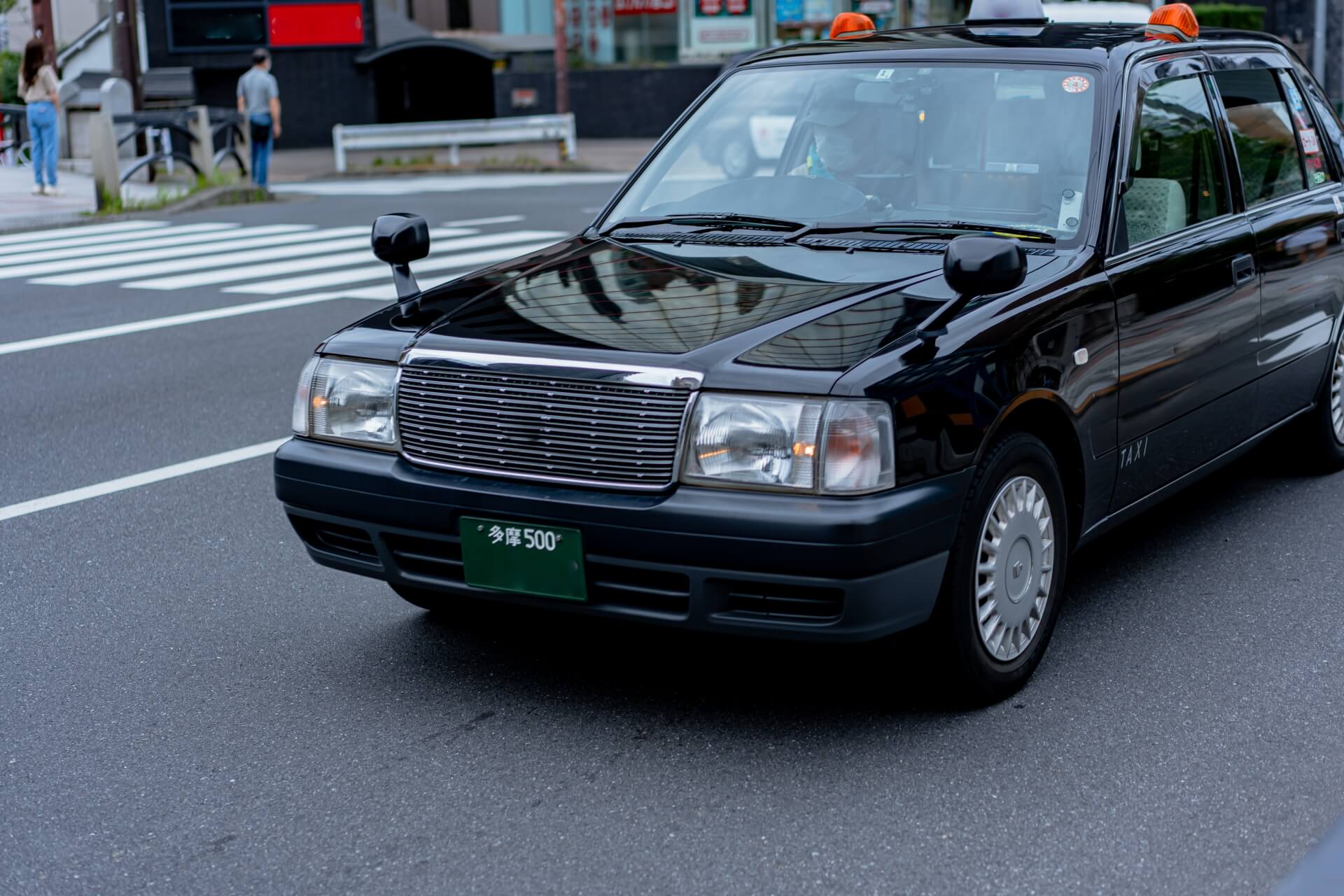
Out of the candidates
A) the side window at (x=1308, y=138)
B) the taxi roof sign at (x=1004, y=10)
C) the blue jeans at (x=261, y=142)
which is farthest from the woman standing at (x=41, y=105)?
the side window at (x=1308, y=138)

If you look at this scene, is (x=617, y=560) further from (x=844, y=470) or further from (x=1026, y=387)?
(x=1026, y=387)

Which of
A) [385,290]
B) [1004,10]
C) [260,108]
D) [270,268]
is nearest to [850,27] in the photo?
[1004,10]

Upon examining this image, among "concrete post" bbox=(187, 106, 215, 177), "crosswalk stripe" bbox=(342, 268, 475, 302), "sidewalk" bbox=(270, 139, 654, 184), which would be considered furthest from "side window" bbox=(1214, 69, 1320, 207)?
"sidewalk" bbox=(270, 139, 654, 184)

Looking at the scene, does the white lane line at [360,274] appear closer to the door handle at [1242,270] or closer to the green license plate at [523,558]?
the door handle at [1242,270]

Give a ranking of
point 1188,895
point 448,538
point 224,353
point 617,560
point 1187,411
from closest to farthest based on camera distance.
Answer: point 1188,895
point 617,560
point 448,538
point 1187,411
point 224,353

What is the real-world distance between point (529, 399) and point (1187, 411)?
6.89 ft

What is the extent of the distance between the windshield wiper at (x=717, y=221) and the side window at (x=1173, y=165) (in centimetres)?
95

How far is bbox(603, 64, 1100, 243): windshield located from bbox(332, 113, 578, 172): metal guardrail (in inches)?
933

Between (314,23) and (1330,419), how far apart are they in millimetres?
30406

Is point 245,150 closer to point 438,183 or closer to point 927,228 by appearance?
point 438,183

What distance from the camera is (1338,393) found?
6.07 meters

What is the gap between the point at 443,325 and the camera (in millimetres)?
3924

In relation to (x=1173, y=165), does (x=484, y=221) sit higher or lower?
lower

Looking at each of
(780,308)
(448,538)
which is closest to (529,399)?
(448,538)
